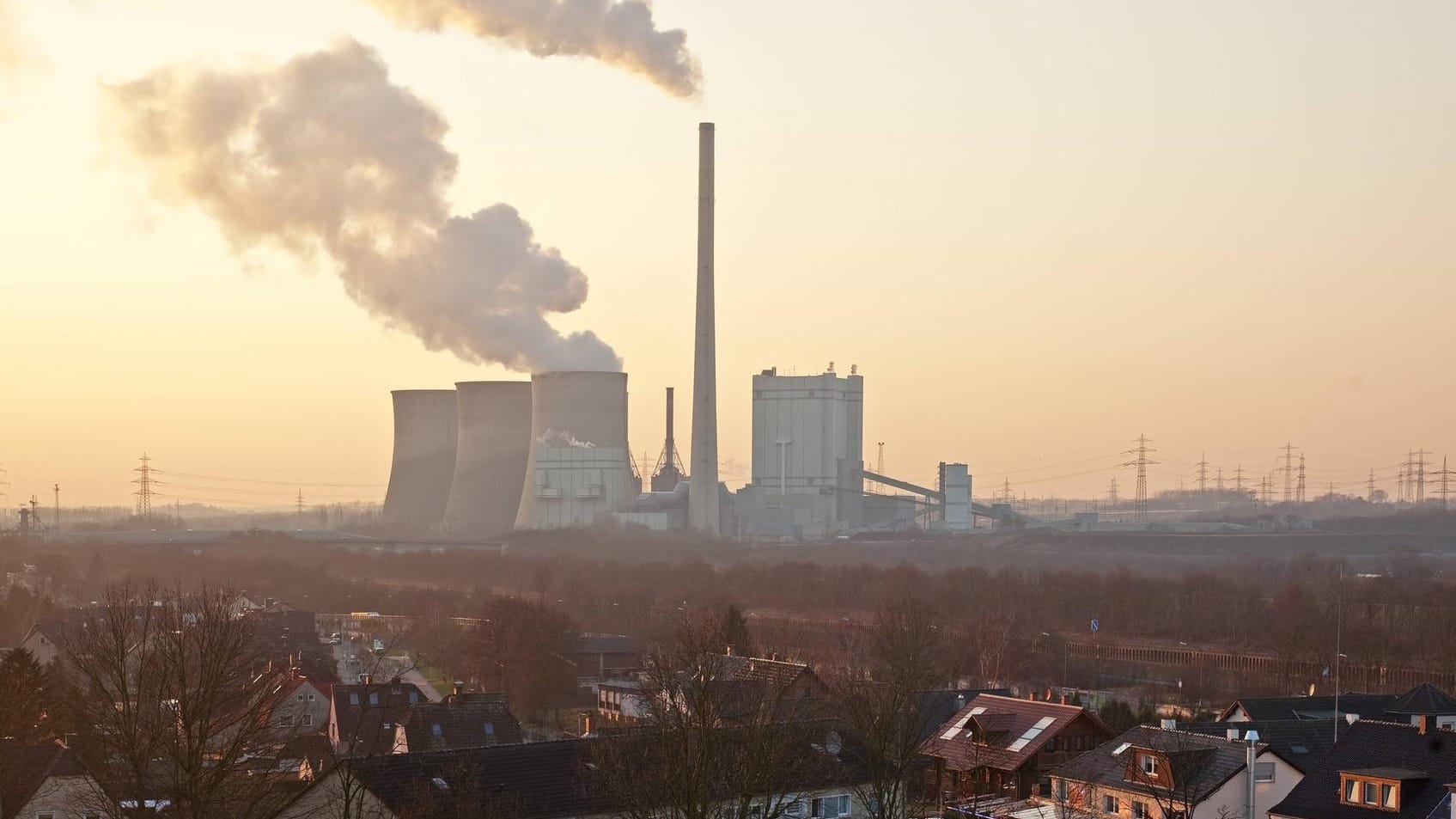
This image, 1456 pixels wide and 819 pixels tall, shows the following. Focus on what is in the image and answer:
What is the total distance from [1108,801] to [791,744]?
3.74 meters

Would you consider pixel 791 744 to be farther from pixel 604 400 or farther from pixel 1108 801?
pixel 604 400

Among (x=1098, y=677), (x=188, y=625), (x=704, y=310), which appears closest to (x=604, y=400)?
(x=704, y=310)

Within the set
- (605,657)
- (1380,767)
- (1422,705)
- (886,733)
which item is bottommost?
(605,657)

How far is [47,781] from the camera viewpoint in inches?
531

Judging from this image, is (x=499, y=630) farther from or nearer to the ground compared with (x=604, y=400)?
nearer to the ground

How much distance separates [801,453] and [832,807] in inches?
1920

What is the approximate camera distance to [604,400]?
44.5 metres

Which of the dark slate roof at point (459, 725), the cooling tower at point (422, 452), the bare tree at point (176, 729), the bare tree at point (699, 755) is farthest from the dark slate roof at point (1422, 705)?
the cooling tower at point (422, 452)

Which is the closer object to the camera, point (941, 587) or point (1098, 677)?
point (1098, 677)

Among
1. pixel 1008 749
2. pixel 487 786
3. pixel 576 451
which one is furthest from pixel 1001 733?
pixel 576 451

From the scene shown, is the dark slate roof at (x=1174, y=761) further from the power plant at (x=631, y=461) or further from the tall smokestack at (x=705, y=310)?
the tall smokestack at (x=705, y=310)

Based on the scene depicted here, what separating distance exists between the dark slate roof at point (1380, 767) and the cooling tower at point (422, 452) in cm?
4092

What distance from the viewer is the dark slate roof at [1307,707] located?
57.5ft

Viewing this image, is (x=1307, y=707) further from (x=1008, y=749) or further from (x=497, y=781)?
(x=497, y=781)
